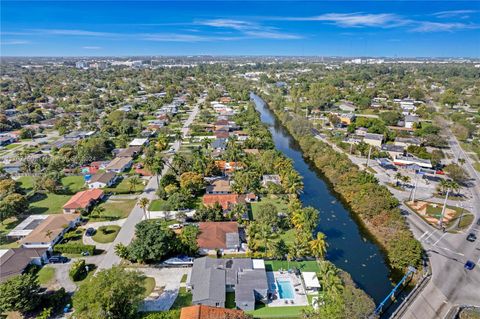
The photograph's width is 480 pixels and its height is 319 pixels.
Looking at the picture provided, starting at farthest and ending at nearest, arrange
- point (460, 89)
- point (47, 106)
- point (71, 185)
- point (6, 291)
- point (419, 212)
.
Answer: point (460, 89), point (47, 106), point (71, 185), point (419, 212), point (6, 291)

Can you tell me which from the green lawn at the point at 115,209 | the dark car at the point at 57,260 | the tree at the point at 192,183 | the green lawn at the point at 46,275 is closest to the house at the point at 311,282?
the tree at the point at 192,183

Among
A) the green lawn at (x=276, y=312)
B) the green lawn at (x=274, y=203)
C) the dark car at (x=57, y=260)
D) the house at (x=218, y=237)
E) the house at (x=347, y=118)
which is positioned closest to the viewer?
the green lawn at (x=276, y=312)

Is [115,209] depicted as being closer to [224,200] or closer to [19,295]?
[224,200]

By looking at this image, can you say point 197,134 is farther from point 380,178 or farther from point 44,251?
point 44,251

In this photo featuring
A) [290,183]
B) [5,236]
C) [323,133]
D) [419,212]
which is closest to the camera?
[5,236]

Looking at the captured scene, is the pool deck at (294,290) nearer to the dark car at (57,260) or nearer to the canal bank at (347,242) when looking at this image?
the canal bank at (347,242)

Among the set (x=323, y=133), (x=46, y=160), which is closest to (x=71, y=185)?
(x=46, y=160)

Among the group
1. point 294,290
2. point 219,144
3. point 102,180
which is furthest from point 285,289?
point 219,144
